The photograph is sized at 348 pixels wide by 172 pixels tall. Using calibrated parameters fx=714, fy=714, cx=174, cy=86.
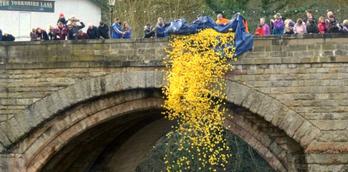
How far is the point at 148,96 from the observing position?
1551 centimetres

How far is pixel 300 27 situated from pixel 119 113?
434 centimetres

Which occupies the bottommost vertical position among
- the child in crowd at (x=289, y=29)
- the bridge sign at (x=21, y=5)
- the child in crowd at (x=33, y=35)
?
the child in crowd at (x=33, y=35)

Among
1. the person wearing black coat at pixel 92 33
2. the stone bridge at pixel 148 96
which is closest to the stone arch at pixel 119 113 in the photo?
the stone bridge at pixel 148 96

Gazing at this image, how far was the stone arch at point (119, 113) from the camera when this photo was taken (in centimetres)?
1412

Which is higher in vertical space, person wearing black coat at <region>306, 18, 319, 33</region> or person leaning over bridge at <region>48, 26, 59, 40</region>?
person wearing black coat at <region>306, 18, 319, 33</region>

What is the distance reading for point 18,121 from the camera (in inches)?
614

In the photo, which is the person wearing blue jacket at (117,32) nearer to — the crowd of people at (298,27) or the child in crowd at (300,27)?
the crowd of people at (298,27)

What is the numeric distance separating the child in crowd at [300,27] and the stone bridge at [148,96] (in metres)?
0.68

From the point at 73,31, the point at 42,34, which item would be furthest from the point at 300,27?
the point at 42,34

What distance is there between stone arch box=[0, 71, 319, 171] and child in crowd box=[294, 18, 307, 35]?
65.4 inches

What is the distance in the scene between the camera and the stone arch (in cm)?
1412

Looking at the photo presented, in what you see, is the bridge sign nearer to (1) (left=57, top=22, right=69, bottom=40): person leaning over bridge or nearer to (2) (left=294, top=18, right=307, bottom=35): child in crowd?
(1) (left=57, top=22, right=69, bottom=40): person leaning over bridge

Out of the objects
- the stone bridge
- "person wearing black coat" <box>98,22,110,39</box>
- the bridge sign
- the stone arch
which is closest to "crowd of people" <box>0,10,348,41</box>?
"person wearing black coat" <box>98,22,110,39</box>

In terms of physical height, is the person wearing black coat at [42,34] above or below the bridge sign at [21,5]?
below
